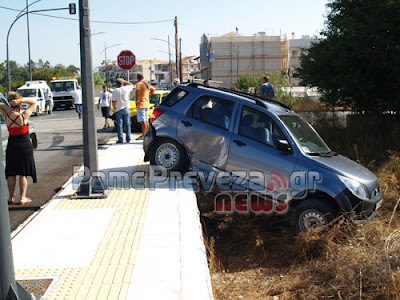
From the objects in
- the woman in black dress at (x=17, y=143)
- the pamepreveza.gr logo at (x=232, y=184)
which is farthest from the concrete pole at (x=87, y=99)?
the woman in black dress at (x=17, y=143)

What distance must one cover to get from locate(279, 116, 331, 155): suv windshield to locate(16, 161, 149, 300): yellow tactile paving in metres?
2.54

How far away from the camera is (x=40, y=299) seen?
4.00 m

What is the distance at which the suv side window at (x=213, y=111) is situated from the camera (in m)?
8.16

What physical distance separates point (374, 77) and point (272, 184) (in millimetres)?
7494

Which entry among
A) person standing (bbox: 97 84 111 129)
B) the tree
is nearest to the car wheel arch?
the tree

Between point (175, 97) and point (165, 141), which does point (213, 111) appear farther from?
point (165, 141)

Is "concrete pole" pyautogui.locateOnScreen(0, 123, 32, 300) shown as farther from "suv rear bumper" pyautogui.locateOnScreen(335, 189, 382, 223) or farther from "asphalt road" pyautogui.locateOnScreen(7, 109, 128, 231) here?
"suv rear bumper" pyautogui.locateOnScreen(335, 189, 382, 223)

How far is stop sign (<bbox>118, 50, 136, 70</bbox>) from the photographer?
17.3 m

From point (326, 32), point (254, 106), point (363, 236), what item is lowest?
point (363, 236)

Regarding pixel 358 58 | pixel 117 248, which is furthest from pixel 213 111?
pixel 358 58

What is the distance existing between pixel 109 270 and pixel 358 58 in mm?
10324

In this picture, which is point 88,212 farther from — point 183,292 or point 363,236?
point 363,236

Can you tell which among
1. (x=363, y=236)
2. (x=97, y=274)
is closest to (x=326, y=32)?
(x=363, y=236)

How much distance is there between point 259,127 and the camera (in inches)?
302
